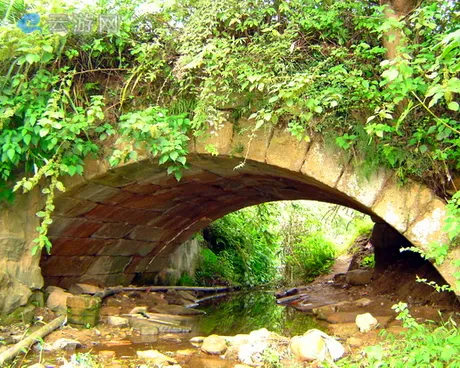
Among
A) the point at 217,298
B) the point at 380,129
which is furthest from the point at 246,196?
the point at 380,129

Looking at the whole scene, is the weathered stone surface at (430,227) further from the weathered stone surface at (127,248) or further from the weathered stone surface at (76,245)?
the weathered stone surface at (127,248)

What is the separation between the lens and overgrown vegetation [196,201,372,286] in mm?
9848

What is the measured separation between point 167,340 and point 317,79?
2.71 m

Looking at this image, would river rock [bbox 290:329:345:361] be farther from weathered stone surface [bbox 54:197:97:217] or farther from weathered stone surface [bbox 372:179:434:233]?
weathered stone surface [bbox 54:197:97:217]

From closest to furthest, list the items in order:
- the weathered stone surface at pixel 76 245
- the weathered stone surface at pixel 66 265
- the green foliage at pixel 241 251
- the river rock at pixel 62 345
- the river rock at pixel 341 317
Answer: the river rock at pixel 62 345 → the river rock at pixel 341 317 → the weathered stone surface at pixel 76 245 → the weathered stone surface at pixel 66 265 → the green foliage at pixel 241 251

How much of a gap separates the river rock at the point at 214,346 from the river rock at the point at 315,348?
Result: 652 millimetres

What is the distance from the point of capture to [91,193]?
5223 mm

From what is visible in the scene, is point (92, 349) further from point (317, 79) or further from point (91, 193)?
point (317, 79)

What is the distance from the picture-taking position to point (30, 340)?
4.16 meters

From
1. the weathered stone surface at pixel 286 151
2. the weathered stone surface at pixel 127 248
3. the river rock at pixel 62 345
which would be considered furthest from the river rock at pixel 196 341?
the weathered stone surface at pixel 127 248

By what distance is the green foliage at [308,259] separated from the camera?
10.3 metres

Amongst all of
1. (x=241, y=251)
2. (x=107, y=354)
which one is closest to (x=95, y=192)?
(x=107, y=354)

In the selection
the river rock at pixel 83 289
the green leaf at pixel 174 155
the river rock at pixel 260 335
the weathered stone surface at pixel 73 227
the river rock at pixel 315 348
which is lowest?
the river rock at pixel 83 289

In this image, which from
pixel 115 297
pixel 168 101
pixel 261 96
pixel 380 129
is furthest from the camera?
pixel 115 297
